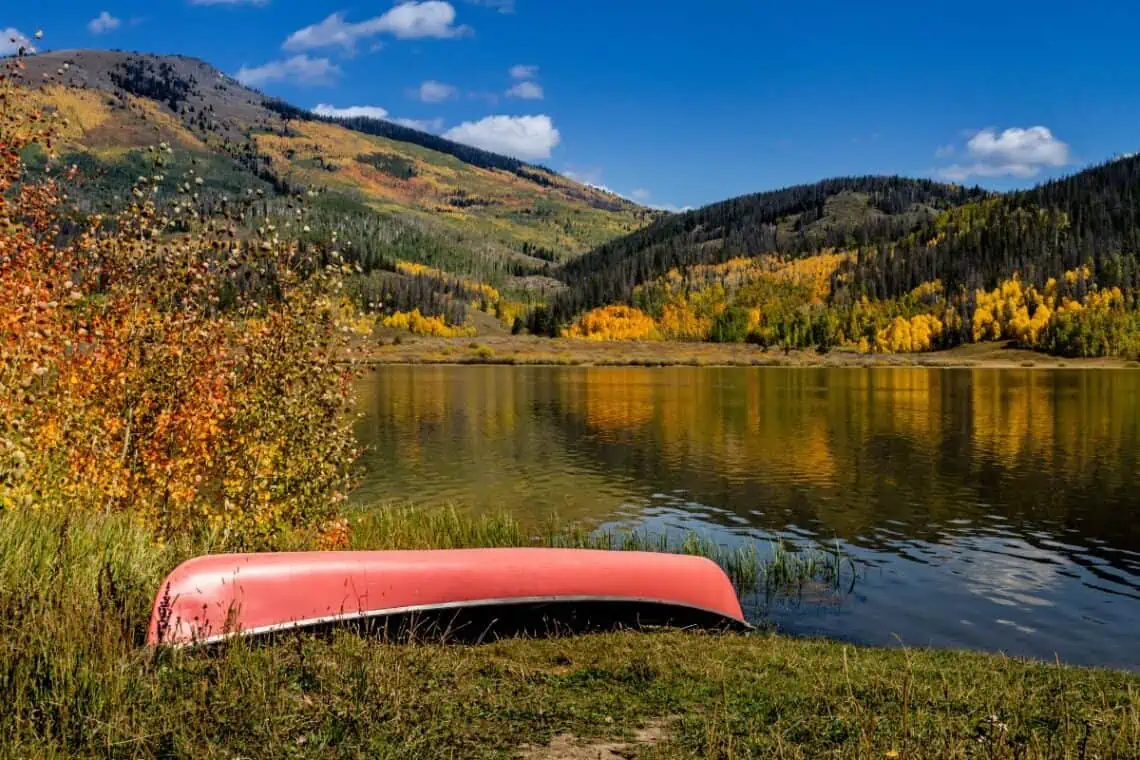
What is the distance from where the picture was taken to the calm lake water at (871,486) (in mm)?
20469

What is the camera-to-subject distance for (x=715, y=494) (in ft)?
124

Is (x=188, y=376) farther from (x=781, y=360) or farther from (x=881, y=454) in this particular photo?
(x=781, y=360)

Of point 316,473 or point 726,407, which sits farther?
point 726,407

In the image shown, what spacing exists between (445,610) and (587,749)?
17.7 ft

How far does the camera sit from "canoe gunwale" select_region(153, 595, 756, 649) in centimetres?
1036

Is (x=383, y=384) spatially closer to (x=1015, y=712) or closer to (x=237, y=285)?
(x=237, y=285)

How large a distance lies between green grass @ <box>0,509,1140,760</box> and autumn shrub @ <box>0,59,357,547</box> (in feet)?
9.12

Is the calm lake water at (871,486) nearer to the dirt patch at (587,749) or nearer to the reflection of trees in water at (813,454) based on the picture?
the reflection of trees in water at (813,454)

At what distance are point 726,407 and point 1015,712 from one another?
69.4 metres

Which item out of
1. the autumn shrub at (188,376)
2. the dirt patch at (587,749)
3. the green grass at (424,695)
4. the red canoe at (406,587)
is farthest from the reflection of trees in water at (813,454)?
the dirt patch at (587,749)

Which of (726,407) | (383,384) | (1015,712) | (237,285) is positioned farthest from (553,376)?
(1015,712)

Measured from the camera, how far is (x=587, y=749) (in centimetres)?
818

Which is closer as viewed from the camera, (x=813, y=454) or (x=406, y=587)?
(x=406, y=587)

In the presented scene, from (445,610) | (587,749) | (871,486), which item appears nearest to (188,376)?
(445,610)
